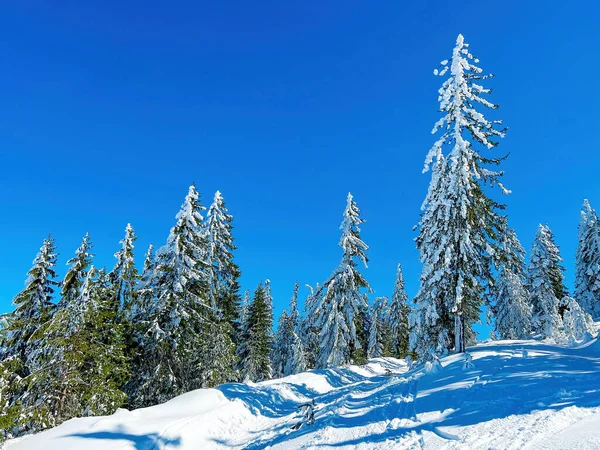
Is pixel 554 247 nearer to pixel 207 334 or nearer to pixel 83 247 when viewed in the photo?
pixel 207 334

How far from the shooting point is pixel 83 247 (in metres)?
24.2

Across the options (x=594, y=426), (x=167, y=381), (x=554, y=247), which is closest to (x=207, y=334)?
(x=167, y=381)

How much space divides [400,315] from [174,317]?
117 ft

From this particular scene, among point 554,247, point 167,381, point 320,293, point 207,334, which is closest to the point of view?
point 167,381

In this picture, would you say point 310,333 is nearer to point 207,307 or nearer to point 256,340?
point 256,340

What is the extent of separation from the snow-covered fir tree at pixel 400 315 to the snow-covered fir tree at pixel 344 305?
20102mm

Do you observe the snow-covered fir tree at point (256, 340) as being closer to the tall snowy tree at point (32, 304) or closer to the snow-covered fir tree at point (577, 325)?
the tall snowy tree at point (32, 304)

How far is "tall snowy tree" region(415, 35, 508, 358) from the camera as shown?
60.4ft

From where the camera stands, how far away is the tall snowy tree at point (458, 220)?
18.4 m

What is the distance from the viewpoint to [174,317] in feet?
76.1

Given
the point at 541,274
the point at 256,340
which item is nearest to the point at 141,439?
the point at 256,340

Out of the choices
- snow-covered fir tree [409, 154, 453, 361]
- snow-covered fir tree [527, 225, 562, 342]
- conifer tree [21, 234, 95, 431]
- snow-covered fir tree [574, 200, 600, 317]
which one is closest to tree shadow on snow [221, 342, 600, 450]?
snow-covered fir tree [409, 154, 453, 361]

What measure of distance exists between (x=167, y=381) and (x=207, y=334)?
411 cm

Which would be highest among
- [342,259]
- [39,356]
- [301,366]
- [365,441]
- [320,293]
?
[342,259]
